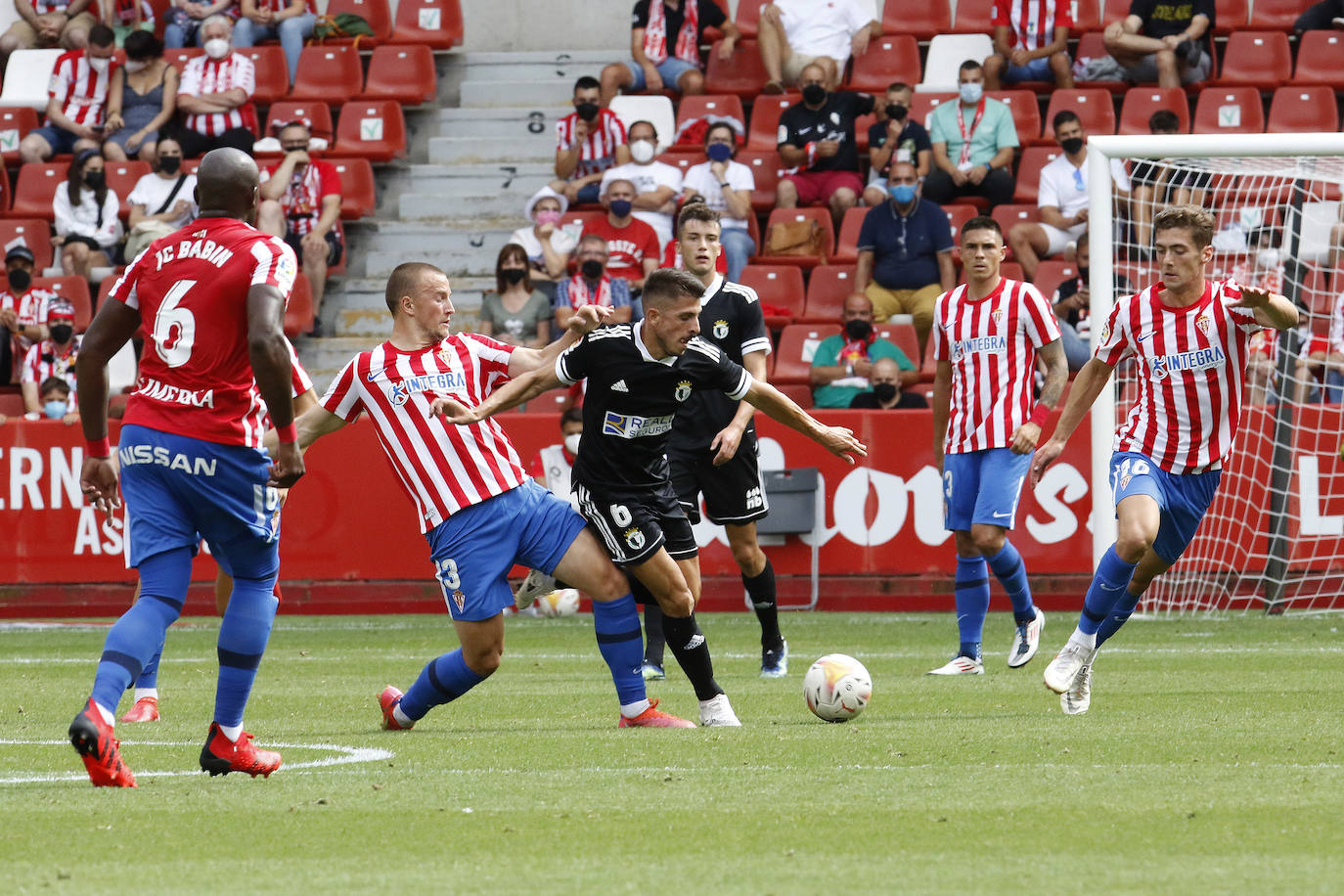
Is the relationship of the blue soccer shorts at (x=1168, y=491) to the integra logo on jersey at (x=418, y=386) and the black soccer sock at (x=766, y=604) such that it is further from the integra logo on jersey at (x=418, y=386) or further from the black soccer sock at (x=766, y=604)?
the integra logo on jersey at (x=418, y=386)

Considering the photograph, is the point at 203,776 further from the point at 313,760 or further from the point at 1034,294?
the point at 1034,294

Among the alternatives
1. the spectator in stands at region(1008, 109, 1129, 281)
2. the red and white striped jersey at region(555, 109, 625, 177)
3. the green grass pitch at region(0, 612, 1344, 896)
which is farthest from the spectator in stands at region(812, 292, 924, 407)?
the green grass pitch at region(0, 612, 1344, 896)

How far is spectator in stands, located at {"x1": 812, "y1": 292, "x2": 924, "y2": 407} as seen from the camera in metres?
14.9

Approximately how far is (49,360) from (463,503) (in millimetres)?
10474

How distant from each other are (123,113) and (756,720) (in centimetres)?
1398

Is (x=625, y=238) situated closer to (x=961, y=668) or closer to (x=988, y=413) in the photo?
(x=988, y=413)

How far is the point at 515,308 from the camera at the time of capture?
52.7ft

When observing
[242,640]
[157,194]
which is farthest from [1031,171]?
[242,640]

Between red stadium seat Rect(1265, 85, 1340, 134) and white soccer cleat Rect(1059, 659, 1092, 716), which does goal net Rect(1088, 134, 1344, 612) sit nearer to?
red stadium seat Rect(1265, 85, 1340, 134)

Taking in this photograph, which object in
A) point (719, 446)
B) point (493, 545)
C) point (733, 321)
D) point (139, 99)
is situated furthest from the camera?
point (139, 99)

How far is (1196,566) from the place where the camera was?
13695 mm

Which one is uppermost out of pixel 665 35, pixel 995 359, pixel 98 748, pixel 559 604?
pixel 665 35

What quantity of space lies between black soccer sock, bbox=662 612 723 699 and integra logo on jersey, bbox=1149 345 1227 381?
92.7 inches

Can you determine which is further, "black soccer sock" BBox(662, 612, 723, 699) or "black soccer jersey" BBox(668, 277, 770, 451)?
"black soccer jersey" BBox(668, 277, 770, 451)
